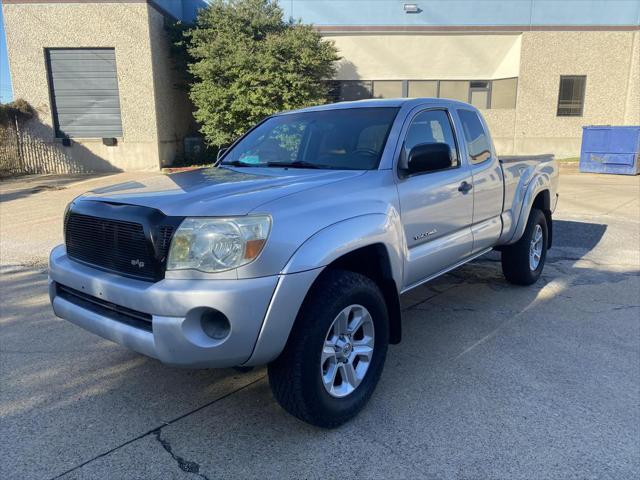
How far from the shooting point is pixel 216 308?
95.5 inches

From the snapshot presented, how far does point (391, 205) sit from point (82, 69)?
1761cm

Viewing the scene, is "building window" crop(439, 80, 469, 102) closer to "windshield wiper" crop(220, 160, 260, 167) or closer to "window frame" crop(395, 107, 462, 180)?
"window frame" crop(395, 107, 462, 180)

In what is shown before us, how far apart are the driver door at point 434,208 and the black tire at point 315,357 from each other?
0.77 m

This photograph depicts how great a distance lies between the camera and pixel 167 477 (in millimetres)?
2527

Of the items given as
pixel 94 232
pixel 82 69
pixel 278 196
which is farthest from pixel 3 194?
pixel 278 196

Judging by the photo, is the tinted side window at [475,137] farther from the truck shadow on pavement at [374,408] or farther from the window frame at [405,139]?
the truck shadow on pavement at [374,408]

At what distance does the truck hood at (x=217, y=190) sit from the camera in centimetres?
261

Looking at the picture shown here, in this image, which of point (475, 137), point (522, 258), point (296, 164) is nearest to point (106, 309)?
point (296, 164)

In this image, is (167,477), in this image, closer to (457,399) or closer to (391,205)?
(457,399)

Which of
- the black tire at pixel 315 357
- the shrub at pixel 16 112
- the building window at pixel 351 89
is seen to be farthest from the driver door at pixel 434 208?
the building window at pixel 351 89

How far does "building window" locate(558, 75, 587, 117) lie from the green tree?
1080 cm

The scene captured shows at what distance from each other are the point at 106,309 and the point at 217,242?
2.90 feet

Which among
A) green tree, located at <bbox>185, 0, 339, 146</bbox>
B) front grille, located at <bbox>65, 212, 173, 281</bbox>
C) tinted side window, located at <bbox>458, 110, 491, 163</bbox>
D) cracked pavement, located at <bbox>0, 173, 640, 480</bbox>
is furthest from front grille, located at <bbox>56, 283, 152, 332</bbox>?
green tree, located at <bbox>185, 0, 339, 146</bbox>

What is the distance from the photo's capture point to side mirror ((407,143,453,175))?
3.39 metres
